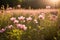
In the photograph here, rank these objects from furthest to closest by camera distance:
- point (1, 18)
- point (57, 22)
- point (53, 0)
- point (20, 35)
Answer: point (53, 0) < point (1, 18) < point (57, 22) < point (20, 35)

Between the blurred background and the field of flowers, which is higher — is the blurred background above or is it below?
below

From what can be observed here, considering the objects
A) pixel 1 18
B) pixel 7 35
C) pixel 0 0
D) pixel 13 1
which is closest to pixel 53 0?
pixel 13 1

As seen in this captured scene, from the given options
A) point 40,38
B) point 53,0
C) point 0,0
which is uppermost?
point 40,38

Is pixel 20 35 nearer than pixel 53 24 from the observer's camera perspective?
Yes

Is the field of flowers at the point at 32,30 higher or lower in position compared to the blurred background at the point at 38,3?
higher

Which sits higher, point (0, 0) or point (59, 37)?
point (59, 37)

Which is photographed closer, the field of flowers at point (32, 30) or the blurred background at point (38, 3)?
the field of flowers at point (32, 30)

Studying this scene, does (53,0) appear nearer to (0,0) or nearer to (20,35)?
(0,0)

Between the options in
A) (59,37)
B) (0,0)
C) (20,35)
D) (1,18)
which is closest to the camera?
(20,35)

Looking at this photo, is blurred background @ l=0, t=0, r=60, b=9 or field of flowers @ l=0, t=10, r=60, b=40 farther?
blurred background @ l=0, t=0, r=60, b=9

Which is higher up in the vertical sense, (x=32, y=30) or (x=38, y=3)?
(x=32, y=30)

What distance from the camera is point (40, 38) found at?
5113mm

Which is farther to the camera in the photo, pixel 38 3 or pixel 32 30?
pixel 38 3

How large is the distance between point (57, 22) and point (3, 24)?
1378 mm
